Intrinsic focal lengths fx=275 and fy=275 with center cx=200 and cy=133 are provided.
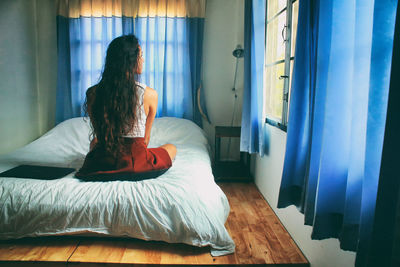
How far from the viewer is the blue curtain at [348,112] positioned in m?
0.74

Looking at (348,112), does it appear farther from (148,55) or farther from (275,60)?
(148,55)

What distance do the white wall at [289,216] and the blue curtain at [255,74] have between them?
0.40ft

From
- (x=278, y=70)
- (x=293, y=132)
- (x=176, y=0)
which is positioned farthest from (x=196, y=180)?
(x=176, y=0)

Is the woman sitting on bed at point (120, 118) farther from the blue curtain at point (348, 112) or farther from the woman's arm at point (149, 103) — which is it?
the blue curtain at point (348, 112)

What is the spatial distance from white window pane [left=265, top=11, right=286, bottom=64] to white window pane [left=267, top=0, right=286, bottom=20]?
0.06m

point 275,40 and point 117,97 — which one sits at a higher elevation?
point 275,40

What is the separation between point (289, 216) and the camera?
1.86 metres

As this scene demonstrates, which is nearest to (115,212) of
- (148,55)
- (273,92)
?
(273,92)

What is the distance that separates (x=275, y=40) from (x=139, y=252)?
2.11 m

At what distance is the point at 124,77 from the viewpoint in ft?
5.65

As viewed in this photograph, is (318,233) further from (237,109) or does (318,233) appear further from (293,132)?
(237,109)

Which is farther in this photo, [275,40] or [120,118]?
[275,40]

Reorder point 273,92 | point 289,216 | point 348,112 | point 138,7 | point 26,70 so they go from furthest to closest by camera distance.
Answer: point 138,7
point 26,70
point 273,92
point 289,216
point 348,112

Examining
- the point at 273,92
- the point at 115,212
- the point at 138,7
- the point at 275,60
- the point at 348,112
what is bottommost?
the point at 115,212
